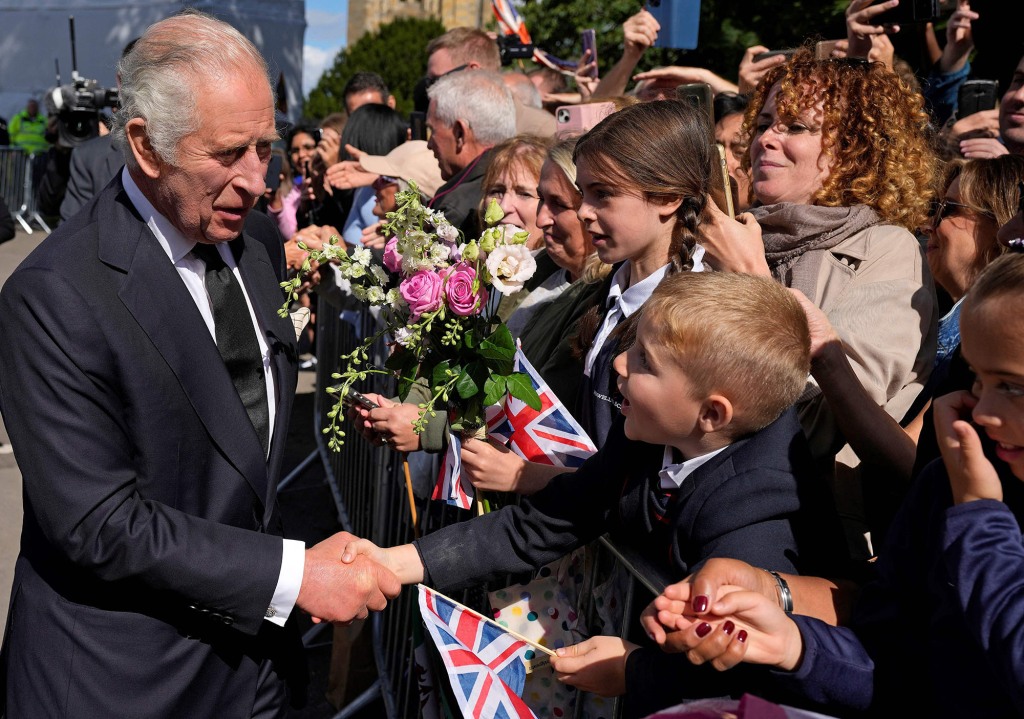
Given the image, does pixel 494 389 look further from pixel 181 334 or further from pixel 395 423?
pixel 181 334

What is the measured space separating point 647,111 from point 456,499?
1169 mm

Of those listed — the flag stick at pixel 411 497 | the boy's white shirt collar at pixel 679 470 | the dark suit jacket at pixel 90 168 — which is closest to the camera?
the boy's white shirt collar at pixel 679 470

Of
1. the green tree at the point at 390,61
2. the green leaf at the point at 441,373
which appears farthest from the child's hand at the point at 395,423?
the green tree at the point at 390,61

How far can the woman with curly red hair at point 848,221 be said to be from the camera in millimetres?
2475

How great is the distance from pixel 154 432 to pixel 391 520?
1917 millimetres

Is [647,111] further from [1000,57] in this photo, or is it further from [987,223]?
[1000,57]

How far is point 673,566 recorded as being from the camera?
1.96 metres

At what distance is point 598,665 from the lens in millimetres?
1974

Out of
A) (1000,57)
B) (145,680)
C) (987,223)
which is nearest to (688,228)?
(987,223)

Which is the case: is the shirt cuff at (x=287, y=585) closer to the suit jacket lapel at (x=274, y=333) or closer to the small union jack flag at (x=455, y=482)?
the suit jacket lapel at (x=274, y=333)

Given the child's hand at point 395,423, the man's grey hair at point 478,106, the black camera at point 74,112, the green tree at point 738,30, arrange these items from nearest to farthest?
the child's hand at point 395,423, the man's grey hair at point 478,106, the black camera at point 74,112, the green tree at point 738,30

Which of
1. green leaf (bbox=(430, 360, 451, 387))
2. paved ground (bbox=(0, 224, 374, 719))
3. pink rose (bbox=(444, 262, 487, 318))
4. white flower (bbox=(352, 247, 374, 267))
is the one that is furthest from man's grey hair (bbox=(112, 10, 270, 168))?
paved ground (bbox=(0, 224, 374, 719))

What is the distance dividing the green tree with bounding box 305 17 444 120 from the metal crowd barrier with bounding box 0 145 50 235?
1767 cm

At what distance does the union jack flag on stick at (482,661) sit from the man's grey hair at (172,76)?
1.21 metres
